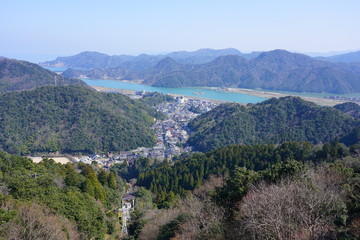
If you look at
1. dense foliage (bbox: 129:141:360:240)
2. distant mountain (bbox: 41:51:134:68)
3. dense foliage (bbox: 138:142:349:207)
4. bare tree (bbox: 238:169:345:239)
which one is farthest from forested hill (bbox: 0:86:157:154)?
distant mountain (bbox: 41:51:134:68)

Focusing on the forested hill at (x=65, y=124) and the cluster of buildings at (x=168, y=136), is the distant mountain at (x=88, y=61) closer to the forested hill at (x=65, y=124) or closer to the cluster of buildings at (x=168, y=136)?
the cluster of buildings at (x=168, y=136)

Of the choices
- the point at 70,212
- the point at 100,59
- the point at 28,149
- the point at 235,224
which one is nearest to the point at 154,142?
the point at 28,149

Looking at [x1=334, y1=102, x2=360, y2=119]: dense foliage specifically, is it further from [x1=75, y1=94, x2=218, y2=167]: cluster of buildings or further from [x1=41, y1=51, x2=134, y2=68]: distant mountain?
[x1=41, y1=51, x2=134, y2=68]: distant mountain

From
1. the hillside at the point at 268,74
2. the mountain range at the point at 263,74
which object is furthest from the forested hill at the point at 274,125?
the hillside at the point at 268,74

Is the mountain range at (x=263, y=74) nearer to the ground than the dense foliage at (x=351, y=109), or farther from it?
farther from it

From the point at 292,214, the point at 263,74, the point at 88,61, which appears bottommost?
the point at 292,214

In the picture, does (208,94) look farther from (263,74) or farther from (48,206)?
(48,206)

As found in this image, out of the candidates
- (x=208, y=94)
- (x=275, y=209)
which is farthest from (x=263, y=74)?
(x=275, y=209)
